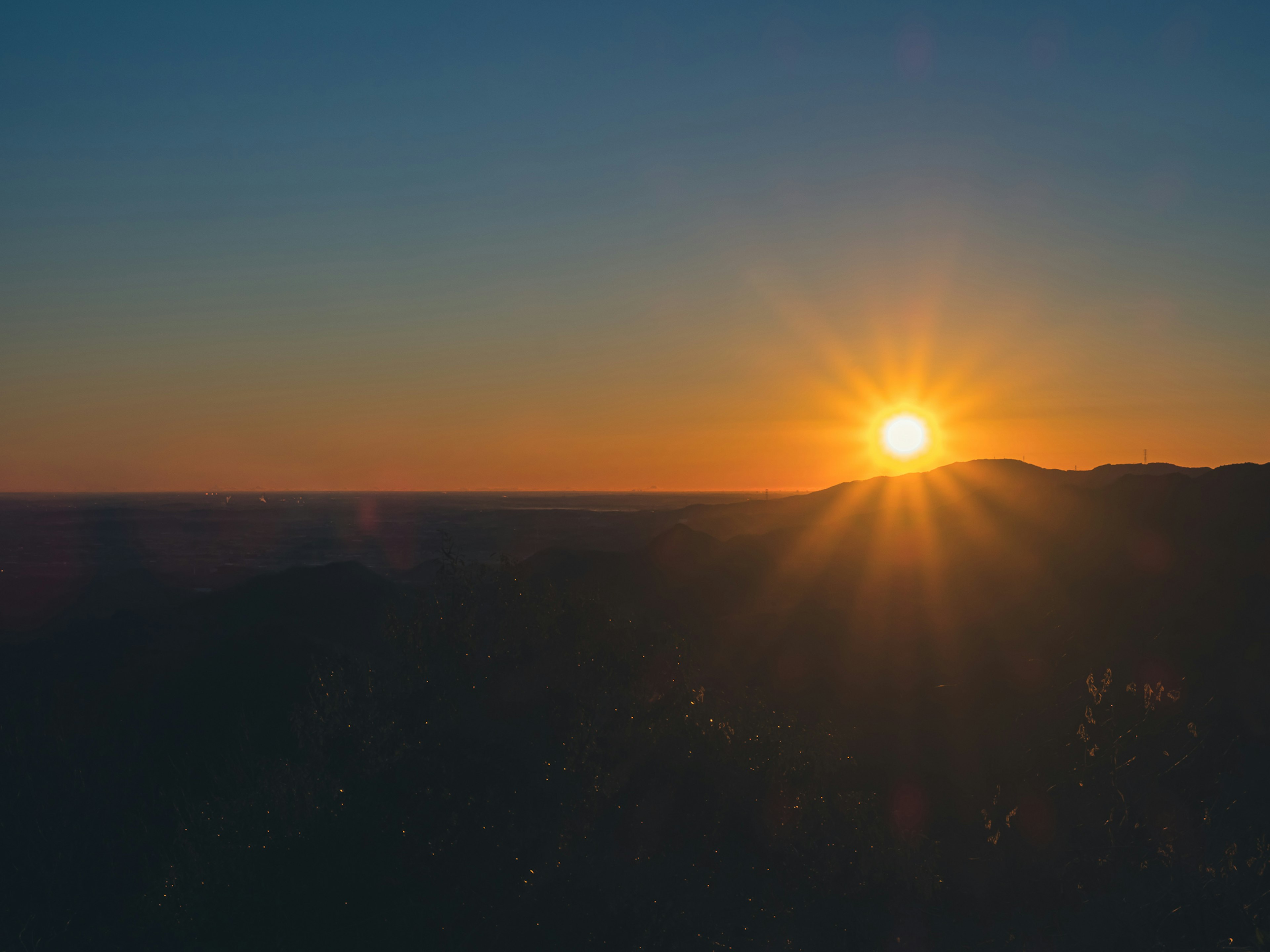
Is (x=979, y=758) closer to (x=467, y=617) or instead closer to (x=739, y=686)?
(x=739, y=686)

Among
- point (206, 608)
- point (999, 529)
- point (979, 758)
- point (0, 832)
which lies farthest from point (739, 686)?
point (206, 608)

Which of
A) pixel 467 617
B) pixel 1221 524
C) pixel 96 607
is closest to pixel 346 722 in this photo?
pixel 467 617

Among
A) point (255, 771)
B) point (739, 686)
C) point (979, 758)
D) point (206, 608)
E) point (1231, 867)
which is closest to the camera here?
point (1231, 867)

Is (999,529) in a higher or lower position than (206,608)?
higher

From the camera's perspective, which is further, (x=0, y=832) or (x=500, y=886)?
(x=0, y=832)

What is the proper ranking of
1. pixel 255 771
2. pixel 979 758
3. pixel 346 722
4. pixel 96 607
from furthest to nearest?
pixel 96 607 < pixel 979 758 < pixel 255 771 < pixel 346 722

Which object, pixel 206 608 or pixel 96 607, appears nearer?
pixel 206 608

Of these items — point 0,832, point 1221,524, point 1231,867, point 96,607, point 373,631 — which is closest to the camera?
point 1231,867

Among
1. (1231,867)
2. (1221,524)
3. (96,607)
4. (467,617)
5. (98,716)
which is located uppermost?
(1221,524)

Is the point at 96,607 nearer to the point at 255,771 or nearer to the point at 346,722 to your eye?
the point at 255,771
